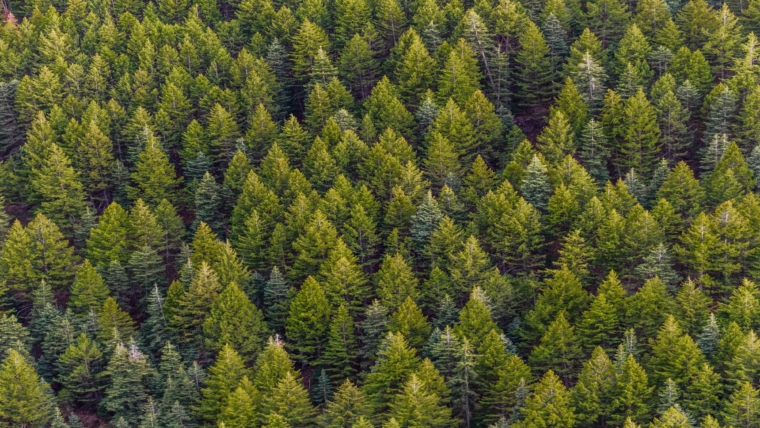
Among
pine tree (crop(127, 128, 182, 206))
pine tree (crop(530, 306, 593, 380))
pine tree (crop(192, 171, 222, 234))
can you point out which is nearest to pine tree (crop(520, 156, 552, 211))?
pine tree (crop(530, 306, 593, 380))

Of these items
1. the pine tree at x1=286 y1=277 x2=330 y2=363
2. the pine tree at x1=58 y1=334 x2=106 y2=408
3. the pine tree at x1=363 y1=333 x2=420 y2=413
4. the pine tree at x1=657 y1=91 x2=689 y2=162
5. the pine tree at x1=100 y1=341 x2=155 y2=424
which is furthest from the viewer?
the pine tree at x1=657 y1=91 x2=689 y2=162

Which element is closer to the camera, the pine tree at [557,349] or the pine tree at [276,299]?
the pine tree at [557,349]

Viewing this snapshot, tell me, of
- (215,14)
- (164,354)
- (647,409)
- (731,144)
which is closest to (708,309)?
(647,409)

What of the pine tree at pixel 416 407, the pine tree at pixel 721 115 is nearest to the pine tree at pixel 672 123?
the pine tree at pixel 721 115

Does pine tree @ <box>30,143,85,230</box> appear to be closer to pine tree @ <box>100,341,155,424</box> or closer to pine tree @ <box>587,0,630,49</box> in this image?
pine tree @ <box>100,341,155,424</box>

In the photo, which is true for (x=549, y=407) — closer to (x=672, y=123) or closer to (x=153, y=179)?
(x=672, y=123)

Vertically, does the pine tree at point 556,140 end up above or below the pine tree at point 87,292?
above

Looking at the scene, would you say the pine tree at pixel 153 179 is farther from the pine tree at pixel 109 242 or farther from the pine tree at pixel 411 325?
the pine tree at pixel 411 325

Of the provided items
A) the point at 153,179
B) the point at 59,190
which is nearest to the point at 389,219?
the point at 153,179
